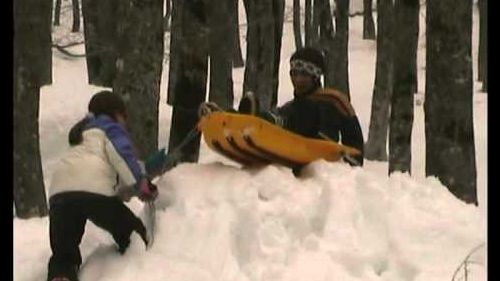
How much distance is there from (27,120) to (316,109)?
11.3ft

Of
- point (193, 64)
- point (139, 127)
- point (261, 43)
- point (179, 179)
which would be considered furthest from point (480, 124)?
point (179, 179)

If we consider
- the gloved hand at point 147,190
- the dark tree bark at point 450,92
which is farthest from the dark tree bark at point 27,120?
the dark tree bark at point 450,92

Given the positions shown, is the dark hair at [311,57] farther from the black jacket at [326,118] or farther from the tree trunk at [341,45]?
the tree trunk at [341,45]

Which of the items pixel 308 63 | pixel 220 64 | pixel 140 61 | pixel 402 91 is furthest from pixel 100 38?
pixel 308 63

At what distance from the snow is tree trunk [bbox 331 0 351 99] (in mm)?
12472

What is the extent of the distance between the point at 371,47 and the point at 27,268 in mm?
32184

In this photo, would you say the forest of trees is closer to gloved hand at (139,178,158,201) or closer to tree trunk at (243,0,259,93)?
tree trunk at (243,0,259,93)

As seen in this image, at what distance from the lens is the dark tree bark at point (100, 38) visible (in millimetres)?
17812

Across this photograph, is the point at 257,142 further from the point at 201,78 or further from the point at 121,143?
the point at 201,78

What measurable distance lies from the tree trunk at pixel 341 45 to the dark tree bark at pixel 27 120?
419 inches

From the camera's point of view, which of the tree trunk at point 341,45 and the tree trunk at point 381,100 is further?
the tree trunk at point 341,45

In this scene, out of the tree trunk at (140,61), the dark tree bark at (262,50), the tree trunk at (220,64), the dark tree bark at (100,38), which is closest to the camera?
the tree trunk at (140,61)

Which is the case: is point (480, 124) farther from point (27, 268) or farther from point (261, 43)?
point (27, 268)
